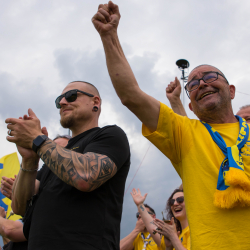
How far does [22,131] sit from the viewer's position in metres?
1.88

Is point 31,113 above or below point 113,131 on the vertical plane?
above

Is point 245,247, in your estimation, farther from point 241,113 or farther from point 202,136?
point 241,113

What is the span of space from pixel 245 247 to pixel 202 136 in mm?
774

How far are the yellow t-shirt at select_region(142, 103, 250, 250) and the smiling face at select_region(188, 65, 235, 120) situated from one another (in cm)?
13

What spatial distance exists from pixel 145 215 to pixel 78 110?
2.88 metres

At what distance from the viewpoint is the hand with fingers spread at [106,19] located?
172 cm

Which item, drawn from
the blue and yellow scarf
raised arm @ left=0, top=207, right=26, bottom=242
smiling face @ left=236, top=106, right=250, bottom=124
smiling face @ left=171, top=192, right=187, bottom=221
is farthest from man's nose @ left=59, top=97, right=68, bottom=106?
smiling face @ left=171, top=192, right=187, bottom=221

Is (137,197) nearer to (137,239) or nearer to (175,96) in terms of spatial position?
(137,239)

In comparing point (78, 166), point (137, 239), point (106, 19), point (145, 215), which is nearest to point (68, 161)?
point (78, 166)

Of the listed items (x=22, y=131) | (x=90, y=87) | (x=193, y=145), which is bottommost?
(x=193, y=145)

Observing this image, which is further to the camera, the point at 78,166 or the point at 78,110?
the point at 78,110

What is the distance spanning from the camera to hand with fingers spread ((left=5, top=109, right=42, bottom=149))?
1.87 meters

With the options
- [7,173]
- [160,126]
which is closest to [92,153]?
[160,126]

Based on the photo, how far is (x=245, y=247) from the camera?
4.79 ft
